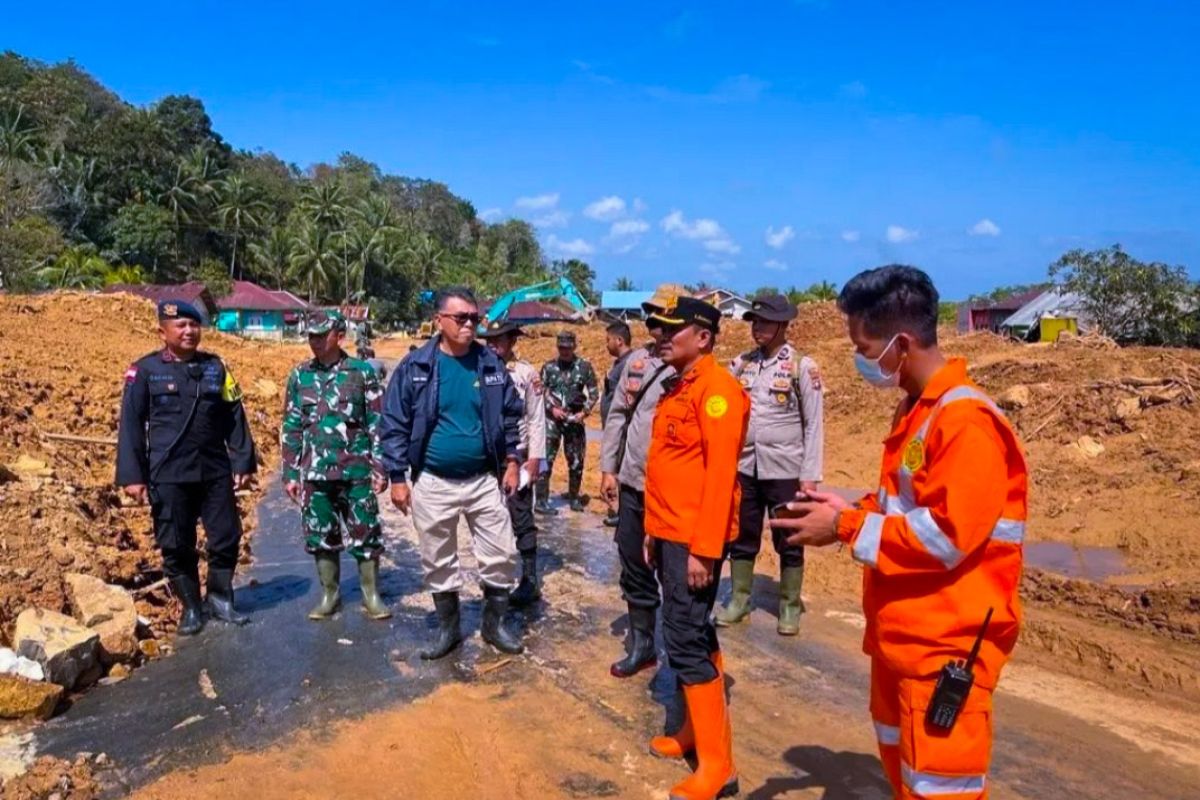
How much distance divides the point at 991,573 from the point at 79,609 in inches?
184

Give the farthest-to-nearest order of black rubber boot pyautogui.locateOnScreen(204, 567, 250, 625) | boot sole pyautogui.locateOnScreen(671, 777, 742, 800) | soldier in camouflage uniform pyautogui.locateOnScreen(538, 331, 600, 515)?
soldier in camouflage uniform pyautogui.locateOnScreen(538, 331, 600, 515), black rubber boot pyautogui.locateOnScreen(204, 567, 250, 625), boot sole pyautogui.locateOnScreen(671, 777, 742, 800)

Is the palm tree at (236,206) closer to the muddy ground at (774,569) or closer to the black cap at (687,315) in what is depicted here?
the muddy ground at (774,569)

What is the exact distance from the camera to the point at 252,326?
52.9 meters

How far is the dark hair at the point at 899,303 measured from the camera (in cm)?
234

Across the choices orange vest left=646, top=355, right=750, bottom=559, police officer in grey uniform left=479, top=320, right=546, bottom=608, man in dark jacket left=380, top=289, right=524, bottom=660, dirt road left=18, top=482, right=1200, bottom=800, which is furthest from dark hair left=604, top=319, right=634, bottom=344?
orange vest left=646, top=355, right=750, bottom=559

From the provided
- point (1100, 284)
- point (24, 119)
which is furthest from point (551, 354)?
point (24, 119)

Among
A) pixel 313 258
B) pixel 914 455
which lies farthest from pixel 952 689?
pixel 313 258

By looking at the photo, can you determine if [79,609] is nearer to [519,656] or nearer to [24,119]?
[519,656]

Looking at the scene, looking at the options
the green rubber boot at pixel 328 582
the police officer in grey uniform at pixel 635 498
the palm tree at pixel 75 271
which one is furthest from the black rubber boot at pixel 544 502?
the palm tree at pixel 75 271

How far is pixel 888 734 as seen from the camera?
8.09ft

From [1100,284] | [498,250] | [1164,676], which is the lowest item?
[1164,676]

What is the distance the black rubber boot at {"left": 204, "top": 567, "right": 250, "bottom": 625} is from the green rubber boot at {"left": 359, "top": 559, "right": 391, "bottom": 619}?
0.73 m

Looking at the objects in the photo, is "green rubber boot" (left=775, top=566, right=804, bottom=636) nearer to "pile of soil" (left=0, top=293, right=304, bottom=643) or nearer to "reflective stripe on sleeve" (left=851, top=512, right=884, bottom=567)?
Answer: "reflective stripe on sleeve" (left=851, top=512, right=884, bottom=567)

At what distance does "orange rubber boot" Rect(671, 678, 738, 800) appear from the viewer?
10.9 ft
